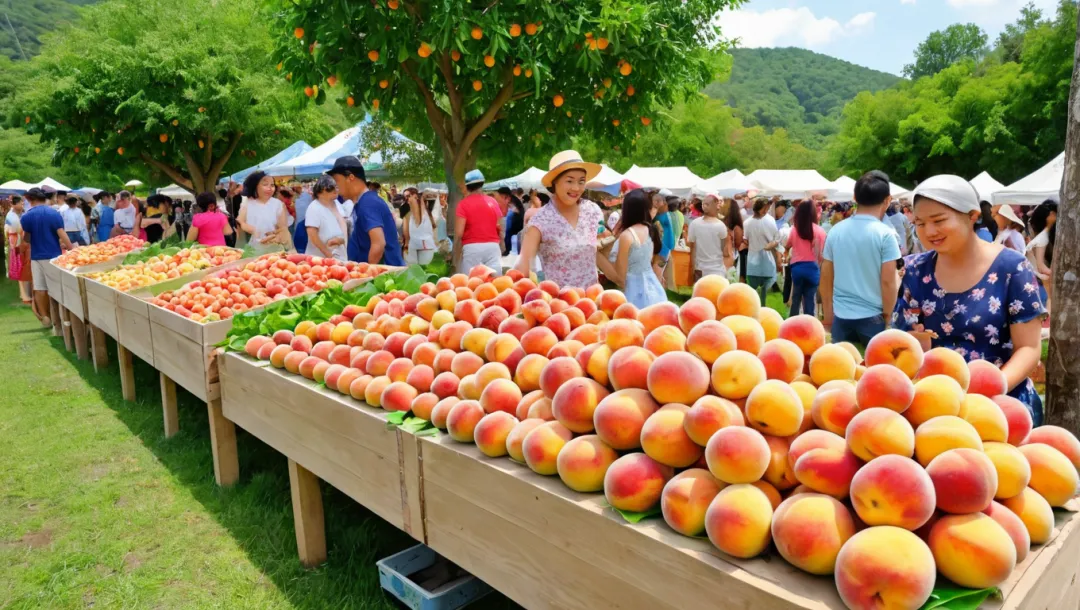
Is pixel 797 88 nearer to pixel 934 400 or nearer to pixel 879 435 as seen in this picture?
pixel 934 400

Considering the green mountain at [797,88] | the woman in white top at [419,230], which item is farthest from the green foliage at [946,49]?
the woman in white top at [419,230]

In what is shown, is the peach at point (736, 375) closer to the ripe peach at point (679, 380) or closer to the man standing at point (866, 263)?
the ripe peach at point (679, 380)

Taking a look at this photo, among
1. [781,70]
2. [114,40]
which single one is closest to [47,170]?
[114,40]

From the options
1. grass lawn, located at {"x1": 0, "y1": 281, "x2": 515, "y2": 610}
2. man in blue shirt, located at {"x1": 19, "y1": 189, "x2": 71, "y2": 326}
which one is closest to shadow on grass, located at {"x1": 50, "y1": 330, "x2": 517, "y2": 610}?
grass lawn, located at {"x1": 0, "y1": 281, "x2": 515, "y2": 610}

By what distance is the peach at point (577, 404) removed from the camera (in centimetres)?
171

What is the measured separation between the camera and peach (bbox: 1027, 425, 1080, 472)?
1479 millimetres

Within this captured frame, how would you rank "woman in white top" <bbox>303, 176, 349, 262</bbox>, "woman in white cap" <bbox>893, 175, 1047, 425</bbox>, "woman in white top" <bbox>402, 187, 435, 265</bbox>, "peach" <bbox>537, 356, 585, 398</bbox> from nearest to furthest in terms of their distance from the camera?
1. "peach" <bbox>537, 356, 585, 398</bbox>
2. "woman in white cap" <bbox>893, 175, 1047, 425</bbox>
3. "woman in white top" <bbox>303, 176, 349, 262</bbox>
4. "woman in white top" <bbox>402, 187, 435, 265</bbox>

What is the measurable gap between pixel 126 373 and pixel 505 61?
15.1 feet

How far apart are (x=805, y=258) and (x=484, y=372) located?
18.6 ft

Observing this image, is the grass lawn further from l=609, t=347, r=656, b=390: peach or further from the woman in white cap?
the woman in white cap

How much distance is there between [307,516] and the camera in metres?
3.11

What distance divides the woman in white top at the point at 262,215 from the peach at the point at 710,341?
5978 mm

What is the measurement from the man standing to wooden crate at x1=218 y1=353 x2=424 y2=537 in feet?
10.2

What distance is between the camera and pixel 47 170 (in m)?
42.9
